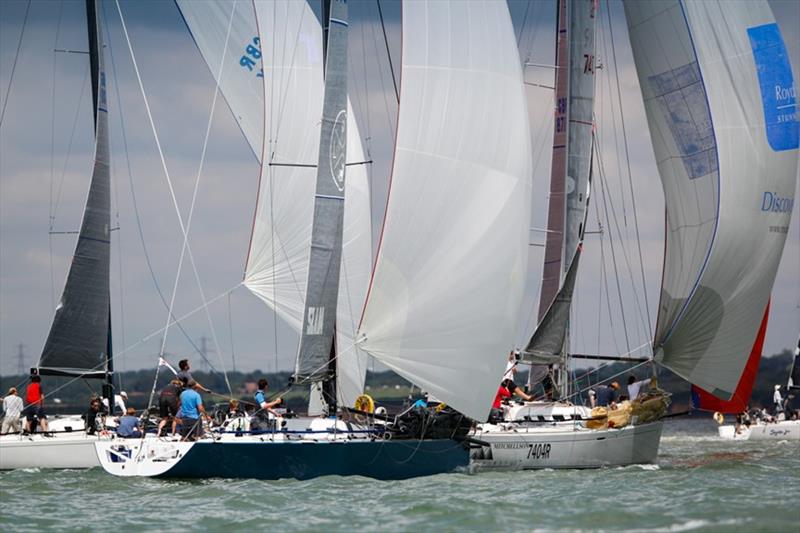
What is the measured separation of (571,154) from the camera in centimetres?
3225

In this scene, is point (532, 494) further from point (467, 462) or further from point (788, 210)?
point (788, 210)

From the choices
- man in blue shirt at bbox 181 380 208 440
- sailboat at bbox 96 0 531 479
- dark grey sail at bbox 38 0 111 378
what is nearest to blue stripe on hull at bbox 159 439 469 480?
sailboat at bbox 96 0 531 479

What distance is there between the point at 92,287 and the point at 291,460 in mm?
10133

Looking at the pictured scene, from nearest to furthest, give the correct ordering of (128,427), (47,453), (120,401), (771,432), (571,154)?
(128,427) → (47,453) → (120,401) → (571,154) → (771,432)

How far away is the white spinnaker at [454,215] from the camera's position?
2441 centimetres

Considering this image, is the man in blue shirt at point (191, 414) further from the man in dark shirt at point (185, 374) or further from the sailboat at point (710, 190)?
the sailboat at point (710, 190)

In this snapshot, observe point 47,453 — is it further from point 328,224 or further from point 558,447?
point 558,447

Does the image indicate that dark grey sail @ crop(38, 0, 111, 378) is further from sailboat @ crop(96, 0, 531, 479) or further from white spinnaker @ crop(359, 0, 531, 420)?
white spinnaker @ crop(359, 0, 531, 420)

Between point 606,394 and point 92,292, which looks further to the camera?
point 92,292

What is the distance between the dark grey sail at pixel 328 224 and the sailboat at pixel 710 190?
4.16 meters

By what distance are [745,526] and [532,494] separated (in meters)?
4.65

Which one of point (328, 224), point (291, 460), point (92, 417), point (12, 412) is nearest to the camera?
point (291, 460)

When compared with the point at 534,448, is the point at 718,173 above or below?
above

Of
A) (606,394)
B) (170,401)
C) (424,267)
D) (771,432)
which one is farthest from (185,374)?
(771,432)
